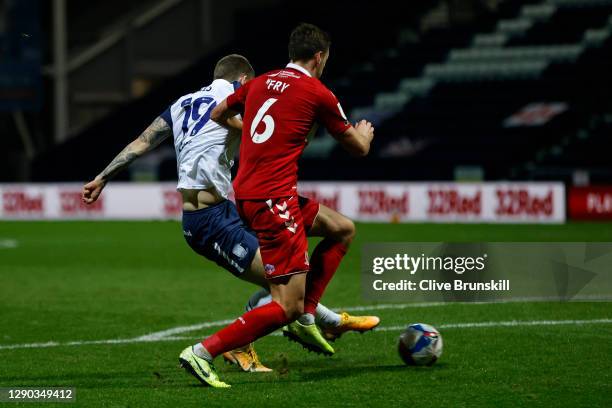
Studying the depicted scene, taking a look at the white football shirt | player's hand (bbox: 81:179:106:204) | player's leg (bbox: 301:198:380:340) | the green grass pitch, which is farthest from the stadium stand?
player's hand (bbox: 81:179:106:204)

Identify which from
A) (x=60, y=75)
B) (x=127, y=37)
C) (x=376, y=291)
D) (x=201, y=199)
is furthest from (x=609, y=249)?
(x=127, y=37)

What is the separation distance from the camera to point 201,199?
278 inches

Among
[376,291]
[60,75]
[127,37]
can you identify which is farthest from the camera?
[127,37]

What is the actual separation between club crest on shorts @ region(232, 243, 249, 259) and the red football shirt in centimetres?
43

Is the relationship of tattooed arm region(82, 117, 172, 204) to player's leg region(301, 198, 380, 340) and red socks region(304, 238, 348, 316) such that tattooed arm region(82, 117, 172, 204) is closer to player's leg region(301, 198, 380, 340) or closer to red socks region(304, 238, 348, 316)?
player's leg region(301, 198, 380, 340)

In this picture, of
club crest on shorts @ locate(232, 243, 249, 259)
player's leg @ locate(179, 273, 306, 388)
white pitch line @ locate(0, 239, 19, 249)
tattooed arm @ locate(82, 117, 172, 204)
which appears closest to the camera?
player's leg @ locate(179, 273, 306, 388)

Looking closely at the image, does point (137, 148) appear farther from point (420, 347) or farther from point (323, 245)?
point (420, 347)

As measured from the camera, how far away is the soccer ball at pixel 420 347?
Result: 7.06 m

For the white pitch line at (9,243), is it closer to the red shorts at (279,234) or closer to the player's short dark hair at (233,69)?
the player's short dark hair at (233,69)

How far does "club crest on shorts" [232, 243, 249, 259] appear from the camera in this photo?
6820mm

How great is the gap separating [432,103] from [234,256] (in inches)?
855

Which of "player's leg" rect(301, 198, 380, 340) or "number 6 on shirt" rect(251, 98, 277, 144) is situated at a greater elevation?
"number 6 on shirt" rect(251, 98, 277, 144)

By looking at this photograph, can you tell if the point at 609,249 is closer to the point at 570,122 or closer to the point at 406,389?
the point at 406,389

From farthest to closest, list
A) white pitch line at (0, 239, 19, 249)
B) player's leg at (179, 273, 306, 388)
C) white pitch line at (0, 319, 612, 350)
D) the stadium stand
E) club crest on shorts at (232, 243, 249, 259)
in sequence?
the stadium stand < white pitch line at (0, 239, 19, 249) < white pitch line at (0, 319, 612, 350) < club crest on shorts at (232, 243, 249, 259) < player's leg at (179, 273, 306, 388)
